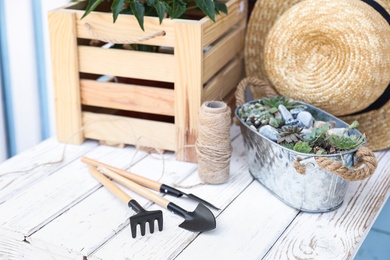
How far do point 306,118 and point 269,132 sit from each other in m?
0.08

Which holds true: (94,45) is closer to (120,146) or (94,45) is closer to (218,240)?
(120,146)

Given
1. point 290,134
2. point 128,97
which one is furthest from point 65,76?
point 290,134

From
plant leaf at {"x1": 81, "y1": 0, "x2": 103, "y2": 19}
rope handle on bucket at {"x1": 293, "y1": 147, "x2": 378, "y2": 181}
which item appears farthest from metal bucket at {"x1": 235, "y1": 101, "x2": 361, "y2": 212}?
plant leaf at {"x1": 81, "y1": 0, "x2": 103, "y2": 19}

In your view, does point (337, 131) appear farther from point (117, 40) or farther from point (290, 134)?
point (117, 40)

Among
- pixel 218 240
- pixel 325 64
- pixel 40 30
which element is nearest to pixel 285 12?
pixel 325 64

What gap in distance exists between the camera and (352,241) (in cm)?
97

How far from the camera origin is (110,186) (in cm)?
108

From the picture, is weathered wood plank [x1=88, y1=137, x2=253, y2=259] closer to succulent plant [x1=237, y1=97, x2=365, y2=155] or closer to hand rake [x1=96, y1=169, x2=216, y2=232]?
hand rake [x1=96, y1=169, x2=216, y2=232]

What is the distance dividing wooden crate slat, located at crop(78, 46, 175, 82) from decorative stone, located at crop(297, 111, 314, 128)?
0.24 m

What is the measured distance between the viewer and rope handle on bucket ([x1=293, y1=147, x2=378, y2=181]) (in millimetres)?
955

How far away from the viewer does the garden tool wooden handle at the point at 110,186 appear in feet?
3.42

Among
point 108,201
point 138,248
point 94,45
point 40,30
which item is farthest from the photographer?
point 40,30

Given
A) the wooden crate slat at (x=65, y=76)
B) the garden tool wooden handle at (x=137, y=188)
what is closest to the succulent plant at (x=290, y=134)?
the garden tool wooden handle at (x=137, y=188)

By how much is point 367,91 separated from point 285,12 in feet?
0.73
